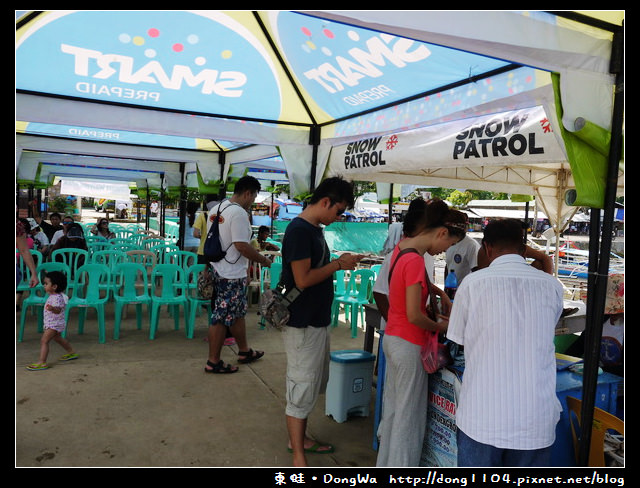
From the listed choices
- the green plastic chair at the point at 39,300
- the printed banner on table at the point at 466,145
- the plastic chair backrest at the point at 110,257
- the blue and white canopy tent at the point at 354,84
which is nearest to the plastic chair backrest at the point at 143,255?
the plastic chair backrest at the point at 110,257

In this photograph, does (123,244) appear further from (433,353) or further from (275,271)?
(433,353)

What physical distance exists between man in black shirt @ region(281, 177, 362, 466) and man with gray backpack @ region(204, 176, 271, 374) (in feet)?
5.14

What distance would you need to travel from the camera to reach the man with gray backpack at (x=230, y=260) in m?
4.12

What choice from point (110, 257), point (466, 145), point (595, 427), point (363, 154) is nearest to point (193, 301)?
point (110, 257)

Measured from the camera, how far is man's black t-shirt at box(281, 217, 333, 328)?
250 cm

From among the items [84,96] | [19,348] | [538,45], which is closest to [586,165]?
[538,45]

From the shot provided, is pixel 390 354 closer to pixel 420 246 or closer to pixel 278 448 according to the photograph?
pixel 420 246

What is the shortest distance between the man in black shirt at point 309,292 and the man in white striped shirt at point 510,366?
2.99 ft

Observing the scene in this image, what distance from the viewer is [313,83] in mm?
4633

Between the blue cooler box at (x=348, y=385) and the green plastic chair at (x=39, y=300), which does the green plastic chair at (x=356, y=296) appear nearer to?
the blue cooler box at (x=348, y=385)

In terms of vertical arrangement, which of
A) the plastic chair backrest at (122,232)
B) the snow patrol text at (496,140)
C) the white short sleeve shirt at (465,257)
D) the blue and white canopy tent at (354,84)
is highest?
the blue and white canopy tent at (354,84)

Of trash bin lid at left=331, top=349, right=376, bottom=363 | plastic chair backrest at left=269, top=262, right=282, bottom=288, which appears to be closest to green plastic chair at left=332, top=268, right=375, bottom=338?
plastic chair backrest at left=269, top=262, right=282, bottom=288

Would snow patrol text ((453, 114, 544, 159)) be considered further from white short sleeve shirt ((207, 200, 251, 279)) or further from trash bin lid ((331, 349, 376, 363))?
white short sleeve shirt ((207, 200, 251, 279))
